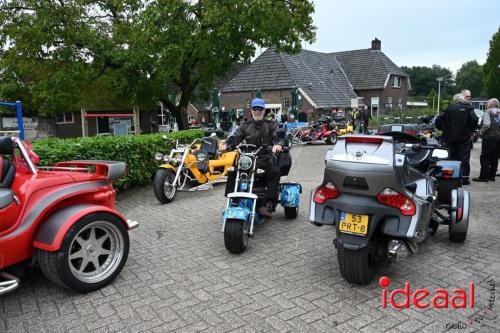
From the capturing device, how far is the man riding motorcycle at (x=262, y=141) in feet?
17.2

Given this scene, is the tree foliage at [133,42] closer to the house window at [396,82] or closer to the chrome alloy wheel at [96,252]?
the chrome alloy wheel at [96,252]

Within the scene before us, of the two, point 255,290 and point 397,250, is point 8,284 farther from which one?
point 397,250

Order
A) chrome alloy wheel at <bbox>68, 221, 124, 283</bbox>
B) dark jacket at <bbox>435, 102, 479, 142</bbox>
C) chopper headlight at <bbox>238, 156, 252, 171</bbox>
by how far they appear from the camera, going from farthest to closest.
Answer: dark jacket at <bbox>435, 102, 479, 142</bbox> → chopper headlight at <bbox>238, 156, 252, 171</bbox> → chrome alloy wheel at <bbox>68, 221, 124, 283</bbox>

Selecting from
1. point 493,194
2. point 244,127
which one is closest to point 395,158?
point 244,127

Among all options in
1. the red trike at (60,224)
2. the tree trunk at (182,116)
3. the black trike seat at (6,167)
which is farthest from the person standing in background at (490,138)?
the tree trunk at (182,116)

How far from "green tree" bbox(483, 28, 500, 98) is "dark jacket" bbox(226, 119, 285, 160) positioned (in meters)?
47.7

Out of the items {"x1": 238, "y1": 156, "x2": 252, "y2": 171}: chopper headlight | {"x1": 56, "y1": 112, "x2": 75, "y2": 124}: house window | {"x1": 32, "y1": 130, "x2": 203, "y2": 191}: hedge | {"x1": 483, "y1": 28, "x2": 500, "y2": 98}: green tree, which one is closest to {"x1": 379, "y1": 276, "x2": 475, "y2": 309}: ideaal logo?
{"x1": 238, "y1": 156, "x2": 252, "y2": 171}: chopper headlight

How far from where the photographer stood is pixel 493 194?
7.61 meters

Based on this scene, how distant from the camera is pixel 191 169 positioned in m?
8.21

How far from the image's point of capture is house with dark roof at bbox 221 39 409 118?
31719 millimetres

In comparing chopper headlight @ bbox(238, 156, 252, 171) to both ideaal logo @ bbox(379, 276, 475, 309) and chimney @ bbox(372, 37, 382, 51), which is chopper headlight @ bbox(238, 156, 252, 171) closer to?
ideaal logo @ bbox(379, 276, 475, 309)

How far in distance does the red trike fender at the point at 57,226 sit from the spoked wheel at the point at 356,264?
2245 millimetres

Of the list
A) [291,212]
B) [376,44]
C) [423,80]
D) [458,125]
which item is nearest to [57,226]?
[291,212]

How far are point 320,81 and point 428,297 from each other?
105 ft
